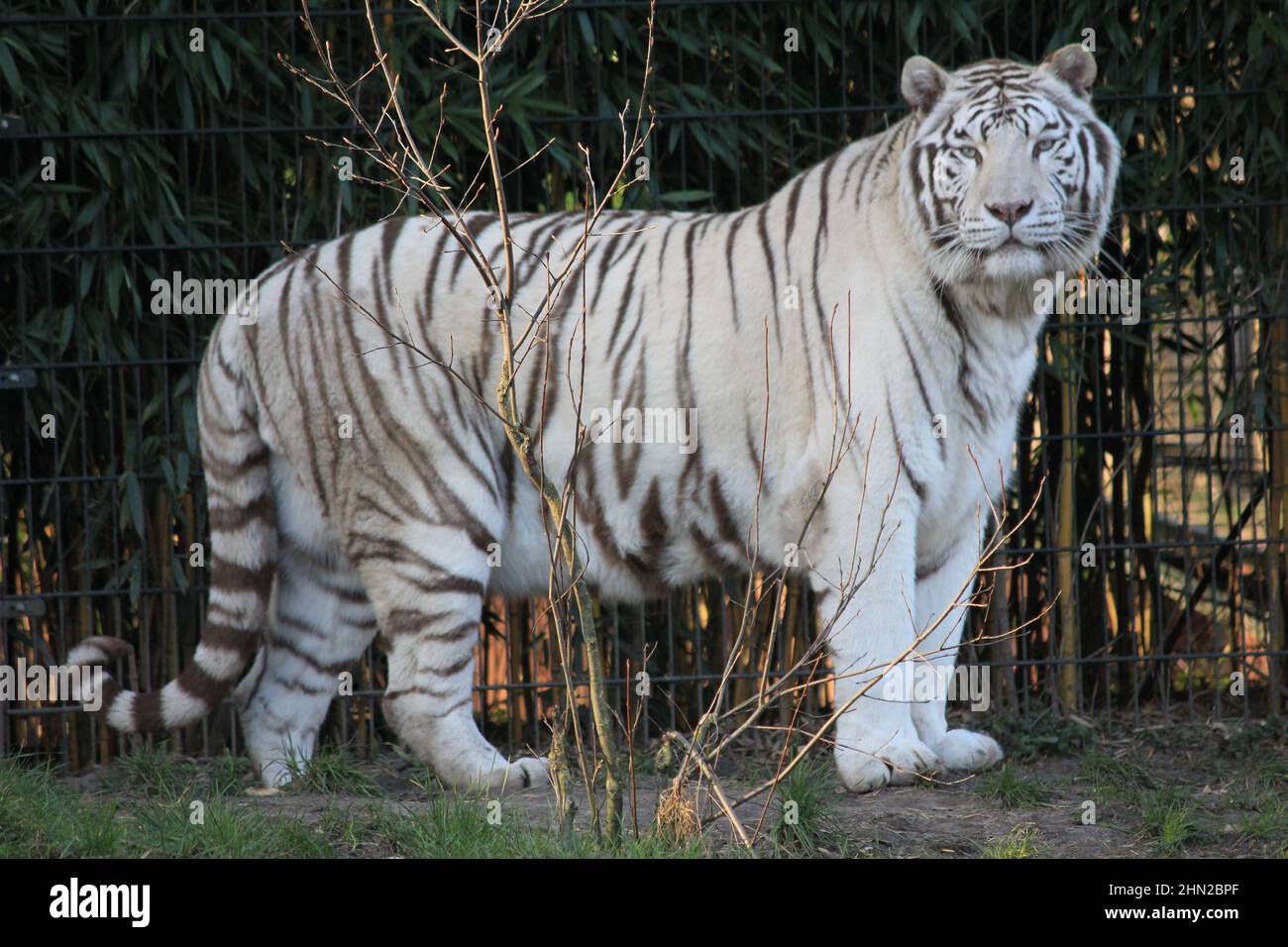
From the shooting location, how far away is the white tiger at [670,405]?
408cm

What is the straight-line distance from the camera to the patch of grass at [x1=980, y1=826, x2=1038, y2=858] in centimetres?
349

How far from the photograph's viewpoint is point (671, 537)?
446cm

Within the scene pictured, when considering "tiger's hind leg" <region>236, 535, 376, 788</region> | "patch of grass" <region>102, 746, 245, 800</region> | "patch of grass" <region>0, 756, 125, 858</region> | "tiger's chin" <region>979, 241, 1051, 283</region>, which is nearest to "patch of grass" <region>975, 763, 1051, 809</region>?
"tiger's chin" <region>979, 241, 1051, 283</region>

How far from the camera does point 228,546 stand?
4527 millimetres

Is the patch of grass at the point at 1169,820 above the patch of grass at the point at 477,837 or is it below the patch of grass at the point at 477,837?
below

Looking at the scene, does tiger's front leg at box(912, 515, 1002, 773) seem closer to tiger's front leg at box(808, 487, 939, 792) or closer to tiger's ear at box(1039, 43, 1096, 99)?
tiger's front leg at box(808, 487, 939, 792)

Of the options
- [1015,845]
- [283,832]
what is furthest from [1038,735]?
[283,832]

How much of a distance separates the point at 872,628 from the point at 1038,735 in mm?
1200

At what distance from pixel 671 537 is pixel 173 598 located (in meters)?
1.83

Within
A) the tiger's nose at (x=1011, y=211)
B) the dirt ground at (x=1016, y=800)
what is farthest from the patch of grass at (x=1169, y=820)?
the tiger's nose at (x=1011, y=211)

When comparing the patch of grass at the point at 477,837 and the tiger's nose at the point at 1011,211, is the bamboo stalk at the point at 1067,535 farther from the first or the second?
the patch of grass at the point at 477,837

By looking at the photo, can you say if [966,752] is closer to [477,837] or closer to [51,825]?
[477,837]

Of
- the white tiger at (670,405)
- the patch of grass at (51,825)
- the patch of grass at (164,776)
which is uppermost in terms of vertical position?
the white tiger at (670,405)

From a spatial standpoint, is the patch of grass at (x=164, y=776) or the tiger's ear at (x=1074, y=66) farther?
the patch of grass at (x=164, y=776)
